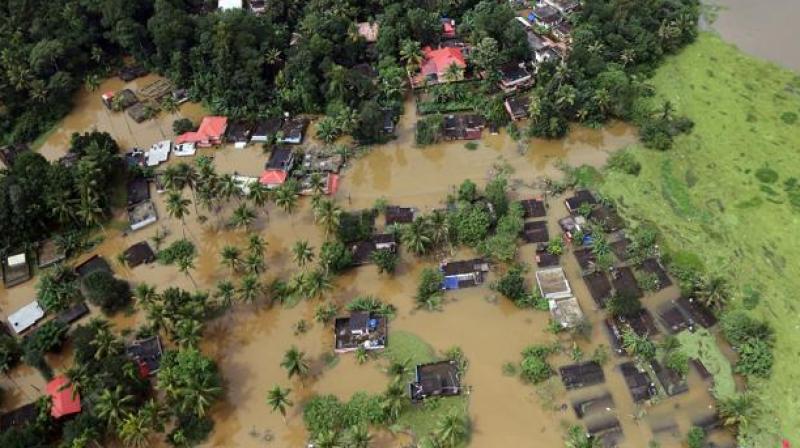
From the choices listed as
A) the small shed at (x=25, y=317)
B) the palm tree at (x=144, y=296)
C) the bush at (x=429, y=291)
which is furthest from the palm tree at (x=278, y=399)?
the small shed at (x=25, y=317)

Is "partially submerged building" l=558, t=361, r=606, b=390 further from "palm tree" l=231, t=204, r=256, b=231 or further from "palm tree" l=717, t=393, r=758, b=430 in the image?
"palm tree" l=231, t=204, r=256, b=231

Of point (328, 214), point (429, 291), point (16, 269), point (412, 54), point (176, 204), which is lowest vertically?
point (429, 291)

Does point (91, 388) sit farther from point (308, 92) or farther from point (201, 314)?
point (308, 92)

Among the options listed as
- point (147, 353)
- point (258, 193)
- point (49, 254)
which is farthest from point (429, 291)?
point (49, 254)

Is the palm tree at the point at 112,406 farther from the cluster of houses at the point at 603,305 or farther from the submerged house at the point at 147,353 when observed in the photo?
the cluster of houses at the point at 603,305

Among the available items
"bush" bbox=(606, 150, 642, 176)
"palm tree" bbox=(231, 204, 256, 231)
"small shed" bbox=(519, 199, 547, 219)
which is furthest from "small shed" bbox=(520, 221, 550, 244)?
"palm tree" bbox=(231, 204, 256, 231)

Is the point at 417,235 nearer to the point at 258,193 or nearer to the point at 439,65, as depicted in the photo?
the point at 258,193
